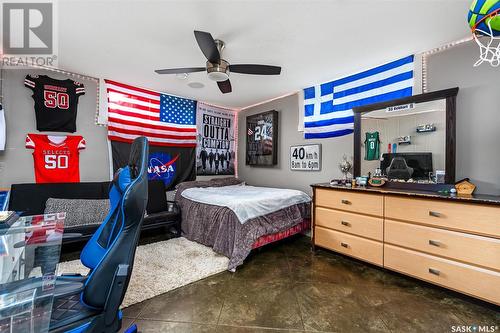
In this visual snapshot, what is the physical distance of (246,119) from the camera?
4.94m

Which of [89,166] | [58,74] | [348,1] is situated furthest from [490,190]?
[58,74]

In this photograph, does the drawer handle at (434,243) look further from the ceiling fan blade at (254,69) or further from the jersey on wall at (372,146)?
the ceiling fan blade at (254,69)

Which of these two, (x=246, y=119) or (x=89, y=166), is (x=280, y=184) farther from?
(x=89, y=166)

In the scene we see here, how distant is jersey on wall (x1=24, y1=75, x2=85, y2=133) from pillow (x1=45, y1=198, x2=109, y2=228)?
3.63 feet

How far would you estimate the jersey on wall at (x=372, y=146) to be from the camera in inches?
114

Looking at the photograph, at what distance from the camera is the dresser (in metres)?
1.79

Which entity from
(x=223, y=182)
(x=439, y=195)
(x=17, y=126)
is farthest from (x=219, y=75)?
(x=17, y=126)

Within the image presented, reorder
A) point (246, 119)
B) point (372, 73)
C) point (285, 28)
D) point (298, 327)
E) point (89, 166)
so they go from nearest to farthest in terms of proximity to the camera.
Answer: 1. point (298, 327)
2. point (285, 28)
3. point (372, 73)
4. point (89, 166)
5. point (246, 119)

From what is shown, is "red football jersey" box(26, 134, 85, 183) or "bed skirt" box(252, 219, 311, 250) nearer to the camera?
"bed skirt" box(252, 219, 311, 250)

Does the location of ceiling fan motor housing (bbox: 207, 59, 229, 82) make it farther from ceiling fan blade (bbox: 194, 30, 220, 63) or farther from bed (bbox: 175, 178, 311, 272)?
bed (bbox: 175, 178, 311, 272)

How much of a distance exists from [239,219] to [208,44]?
1889 millimetres

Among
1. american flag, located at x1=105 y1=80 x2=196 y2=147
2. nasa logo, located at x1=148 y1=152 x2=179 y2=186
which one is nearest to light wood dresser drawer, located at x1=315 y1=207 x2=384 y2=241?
nasa logo, located at x1=148 y1=152 x2=179 y2=186

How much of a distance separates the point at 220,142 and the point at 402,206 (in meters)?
3.71

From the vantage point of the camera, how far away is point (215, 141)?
16.1 ft
